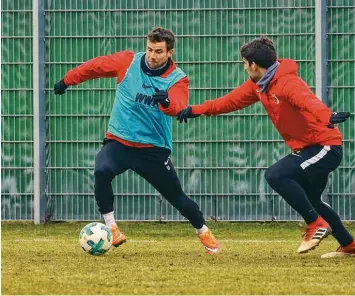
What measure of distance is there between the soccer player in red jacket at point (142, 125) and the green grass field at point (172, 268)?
1.63 feet

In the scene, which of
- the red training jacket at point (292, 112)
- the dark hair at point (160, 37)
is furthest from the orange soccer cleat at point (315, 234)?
the dark hair at point (160, 37)

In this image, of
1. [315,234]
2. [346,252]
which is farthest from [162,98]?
[346,252]

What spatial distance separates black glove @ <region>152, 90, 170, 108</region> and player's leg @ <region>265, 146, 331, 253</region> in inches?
42.4

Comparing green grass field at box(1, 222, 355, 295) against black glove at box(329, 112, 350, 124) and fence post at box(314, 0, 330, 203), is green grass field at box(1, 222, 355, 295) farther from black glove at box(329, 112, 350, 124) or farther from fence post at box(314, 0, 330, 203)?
fence post at box(314, 0, 330, 203)

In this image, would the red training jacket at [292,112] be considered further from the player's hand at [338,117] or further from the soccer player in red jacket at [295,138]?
the player's hand at [338,117]

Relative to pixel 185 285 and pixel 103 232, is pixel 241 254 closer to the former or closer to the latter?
pixel 103 232

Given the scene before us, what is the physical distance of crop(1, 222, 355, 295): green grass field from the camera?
844 centimetres

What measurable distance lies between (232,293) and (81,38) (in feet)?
31.2

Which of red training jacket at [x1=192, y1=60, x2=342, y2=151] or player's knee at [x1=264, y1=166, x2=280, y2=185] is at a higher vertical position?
red training jacket at [x1=192, y1=60, x2=342, y2=151]

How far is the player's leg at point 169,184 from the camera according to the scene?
11633 mm

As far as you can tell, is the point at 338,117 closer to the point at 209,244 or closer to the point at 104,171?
the point at 209,244

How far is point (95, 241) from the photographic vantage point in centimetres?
1108

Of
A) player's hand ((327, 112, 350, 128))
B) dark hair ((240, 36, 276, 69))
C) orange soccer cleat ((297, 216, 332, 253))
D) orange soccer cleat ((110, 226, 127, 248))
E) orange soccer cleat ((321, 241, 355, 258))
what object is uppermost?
dark hair ((240, 36, 276, 69))

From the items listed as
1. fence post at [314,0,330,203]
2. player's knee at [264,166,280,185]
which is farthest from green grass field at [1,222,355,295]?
fence post at [314,0,330,203]
